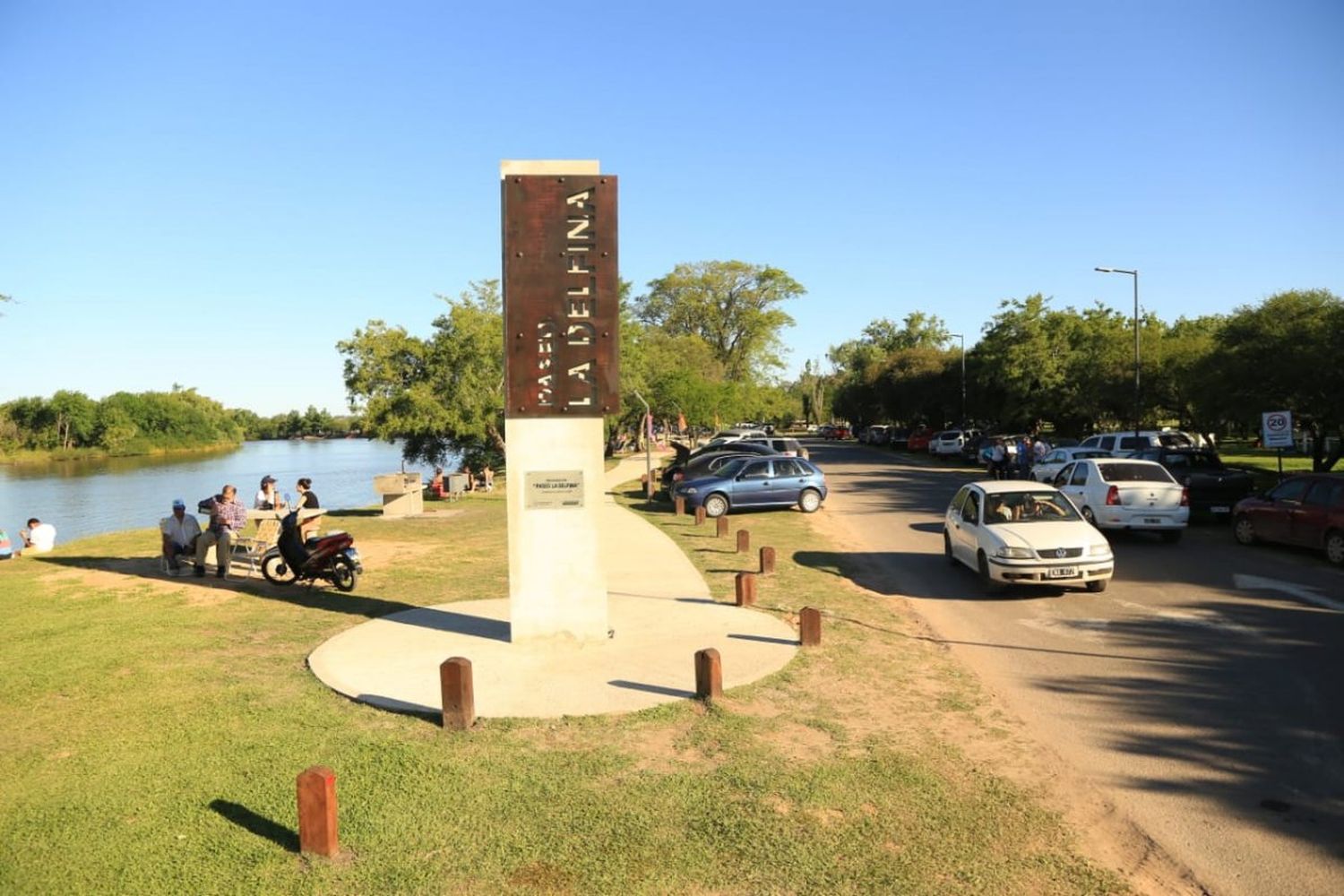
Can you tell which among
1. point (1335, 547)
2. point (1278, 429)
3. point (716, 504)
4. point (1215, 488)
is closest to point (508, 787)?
point (1335, 547)

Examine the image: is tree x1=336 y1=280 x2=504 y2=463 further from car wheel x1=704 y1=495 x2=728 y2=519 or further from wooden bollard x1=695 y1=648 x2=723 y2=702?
wooden bollard x1=695 y1=648 x2=723 y2=702

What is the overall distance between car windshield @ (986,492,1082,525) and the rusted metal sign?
245 inches

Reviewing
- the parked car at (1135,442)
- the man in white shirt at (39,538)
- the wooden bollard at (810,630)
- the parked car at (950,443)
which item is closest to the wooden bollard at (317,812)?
the wooden bollard at (810,630)

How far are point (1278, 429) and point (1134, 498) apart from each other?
7.65m

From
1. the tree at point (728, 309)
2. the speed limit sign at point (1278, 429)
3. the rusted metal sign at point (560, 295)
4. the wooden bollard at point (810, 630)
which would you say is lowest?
the wooden bollard at point (810, 630)

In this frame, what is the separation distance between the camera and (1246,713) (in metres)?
6.73

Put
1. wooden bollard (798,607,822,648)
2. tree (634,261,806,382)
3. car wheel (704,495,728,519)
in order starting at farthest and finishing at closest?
1. tree (634,261,806,382)
2. car wheel (704,495,728,519)
3. wooden bollard (798,607,822,648)

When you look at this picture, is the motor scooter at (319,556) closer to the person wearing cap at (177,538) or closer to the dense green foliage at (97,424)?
the person wearing cap at (177,538)

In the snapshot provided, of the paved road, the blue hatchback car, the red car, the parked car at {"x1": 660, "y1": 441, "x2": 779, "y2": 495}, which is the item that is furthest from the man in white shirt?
the red car

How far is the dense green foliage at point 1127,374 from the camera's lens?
70.6 ft

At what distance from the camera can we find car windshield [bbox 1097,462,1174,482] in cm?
1562

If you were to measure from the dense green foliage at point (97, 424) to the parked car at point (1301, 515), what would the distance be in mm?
99533

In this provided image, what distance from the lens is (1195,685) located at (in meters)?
7.48

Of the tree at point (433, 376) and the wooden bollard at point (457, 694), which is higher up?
the tree at point (433, 376)
